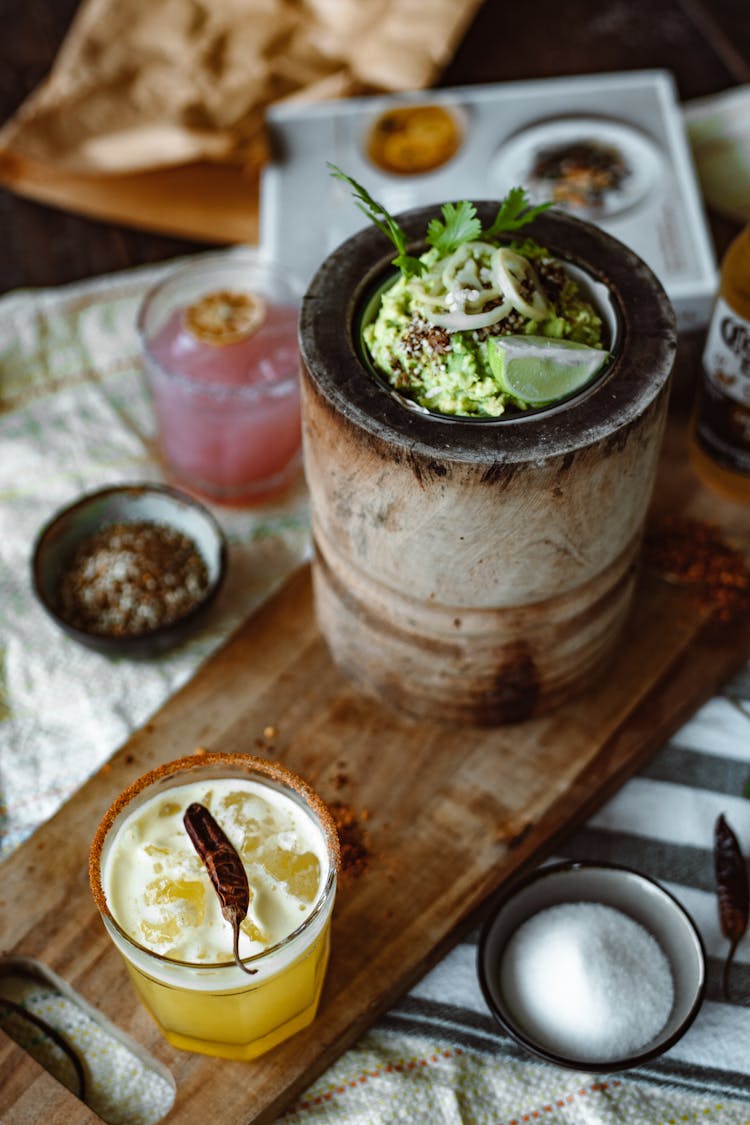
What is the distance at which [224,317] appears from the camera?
1581mm

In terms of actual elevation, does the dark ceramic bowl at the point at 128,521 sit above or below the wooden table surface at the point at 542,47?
below

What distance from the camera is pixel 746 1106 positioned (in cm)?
112

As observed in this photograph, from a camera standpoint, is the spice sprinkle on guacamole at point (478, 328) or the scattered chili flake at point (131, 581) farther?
the scattered chili flake at point (131, 581)

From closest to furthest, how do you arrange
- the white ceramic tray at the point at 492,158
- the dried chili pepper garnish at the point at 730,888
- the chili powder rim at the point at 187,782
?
the chili powder rim at the point at 187,782 → the dried chili pepper garnish at the point at 730,888 → the white ceramic tray at the point at 492,158

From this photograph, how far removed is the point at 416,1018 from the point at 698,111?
1.45m

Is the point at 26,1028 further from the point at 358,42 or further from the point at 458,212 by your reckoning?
the point at 358,42

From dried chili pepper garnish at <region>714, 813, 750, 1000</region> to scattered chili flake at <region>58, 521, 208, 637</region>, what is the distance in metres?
0.63

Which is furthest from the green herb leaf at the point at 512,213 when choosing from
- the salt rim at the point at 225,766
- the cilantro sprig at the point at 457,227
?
the salt rim at the point at 225,766

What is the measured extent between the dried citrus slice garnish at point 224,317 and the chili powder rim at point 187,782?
667 millimetres

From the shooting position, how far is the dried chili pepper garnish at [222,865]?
99 centimetres

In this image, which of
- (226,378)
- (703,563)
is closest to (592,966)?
(703,563)

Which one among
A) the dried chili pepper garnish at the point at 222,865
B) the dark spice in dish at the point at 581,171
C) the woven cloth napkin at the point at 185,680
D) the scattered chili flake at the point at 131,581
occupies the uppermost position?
the dark spice in dish at the point at 581,171

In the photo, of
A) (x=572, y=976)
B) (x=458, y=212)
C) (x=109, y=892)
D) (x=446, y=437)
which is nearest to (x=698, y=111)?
(x=458, y=212)

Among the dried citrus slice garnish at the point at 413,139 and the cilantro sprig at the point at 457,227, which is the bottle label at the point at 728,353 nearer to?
the cilantro sprig at the point at 457,227
